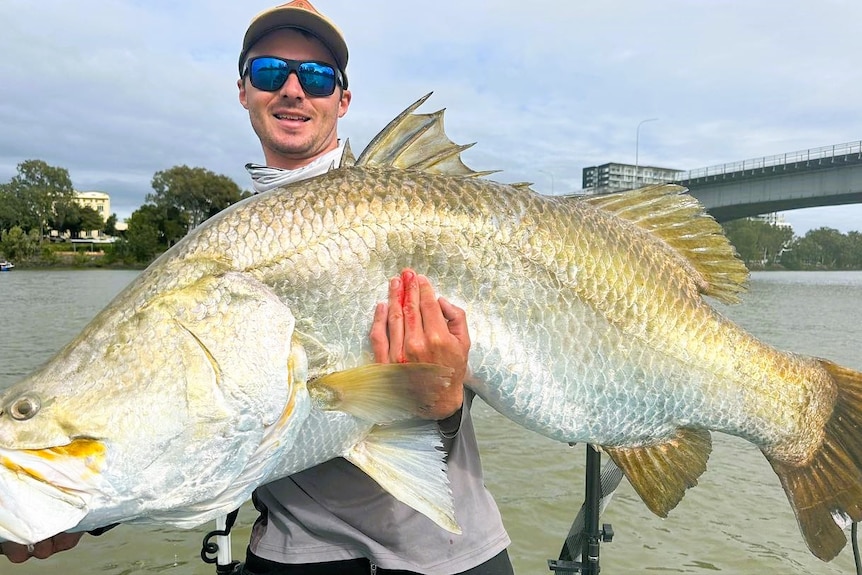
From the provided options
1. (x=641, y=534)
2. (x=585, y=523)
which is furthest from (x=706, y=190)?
(x=585, y=523)

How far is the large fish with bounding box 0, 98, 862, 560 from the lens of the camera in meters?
1.59

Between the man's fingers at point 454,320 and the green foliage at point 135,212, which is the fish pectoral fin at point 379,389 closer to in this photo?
the man's fingers at point 454,320

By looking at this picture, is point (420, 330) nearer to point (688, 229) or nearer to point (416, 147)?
point (416, 147)

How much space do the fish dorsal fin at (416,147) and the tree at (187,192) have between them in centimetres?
7095

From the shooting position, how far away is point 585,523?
284 centimetres

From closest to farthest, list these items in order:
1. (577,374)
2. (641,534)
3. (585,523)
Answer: (577,374) < (585,523) < (641,534)

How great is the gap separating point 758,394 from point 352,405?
1.55 m

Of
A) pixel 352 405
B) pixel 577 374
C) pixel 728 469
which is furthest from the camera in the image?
pixel 728 469

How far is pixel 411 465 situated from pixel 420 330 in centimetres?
45

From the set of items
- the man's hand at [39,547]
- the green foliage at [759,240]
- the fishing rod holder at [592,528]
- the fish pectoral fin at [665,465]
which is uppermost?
→ the green foliage at [759,240]

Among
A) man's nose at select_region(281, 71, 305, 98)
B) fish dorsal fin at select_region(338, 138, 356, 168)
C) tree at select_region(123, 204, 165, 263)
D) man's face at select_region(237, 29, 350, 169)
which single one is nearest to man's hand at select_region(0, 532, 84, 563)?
fish dorsal fin at select_region(338, 138, 356, 168)

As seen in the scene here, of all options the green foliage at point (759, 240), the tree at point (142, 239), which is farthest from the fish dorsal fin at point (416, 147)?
the green foliage at point (759, 240)

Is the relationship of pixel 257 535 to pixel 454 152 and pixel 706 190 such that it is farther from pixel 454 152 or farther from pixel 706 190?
pixel 706 190

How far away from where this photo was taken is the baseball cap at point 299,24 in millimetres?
2822
